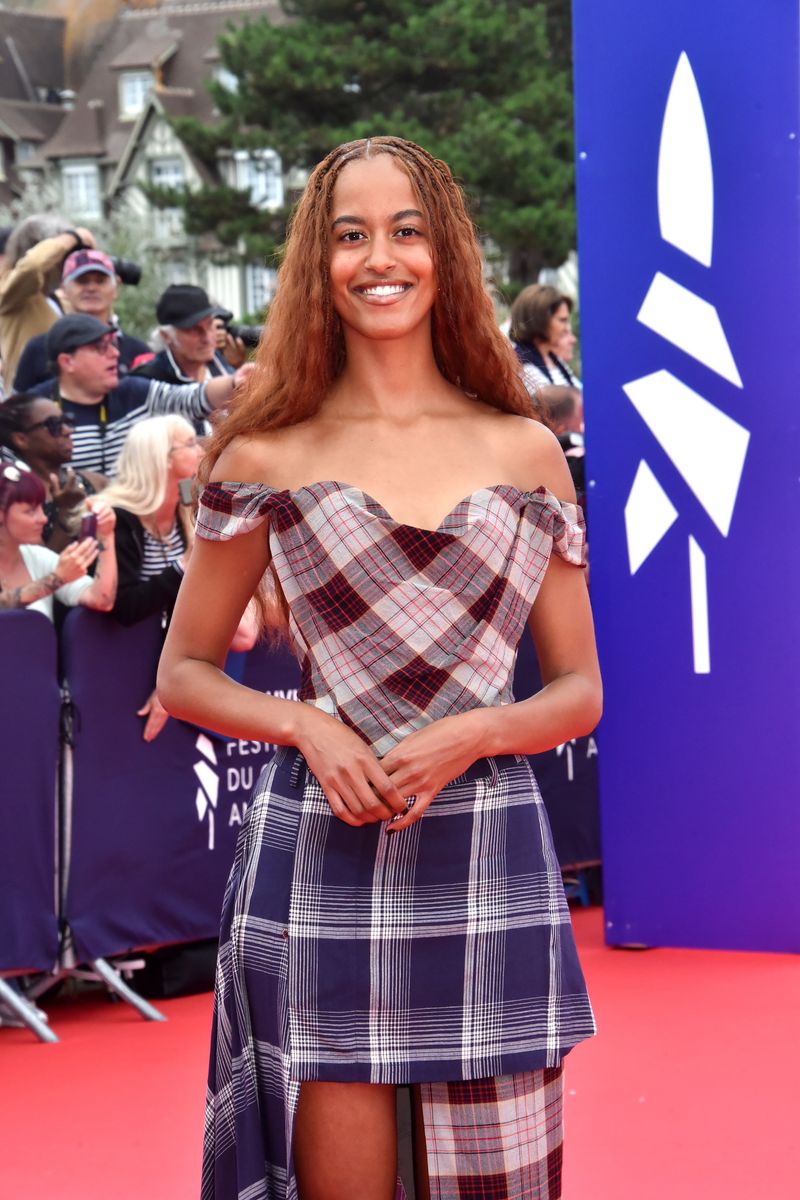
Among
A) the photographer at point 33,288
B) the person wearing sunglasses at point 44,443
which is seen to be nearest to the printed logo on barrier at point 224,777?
the person wearing sunglasses at point 44,443

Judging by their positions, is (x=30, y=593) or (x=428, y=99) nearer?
(x=30, y=593)

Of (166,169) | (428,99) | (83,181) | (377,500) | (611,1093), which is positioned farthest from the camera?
(83,181)

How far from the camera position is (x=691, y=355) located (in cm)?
521

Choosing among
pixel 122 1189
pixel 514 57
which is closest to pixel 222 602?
pixel 122 1189

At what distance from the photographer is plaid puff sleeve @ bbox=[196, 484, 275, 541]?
88.0 inches

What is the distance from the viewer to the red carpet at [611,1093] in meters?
3.68

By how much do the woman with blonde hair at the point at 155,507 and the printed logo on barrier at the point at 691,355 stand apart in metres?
1.41

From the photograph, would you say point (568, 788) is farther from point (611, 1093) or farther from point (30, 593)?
point (30, 593)

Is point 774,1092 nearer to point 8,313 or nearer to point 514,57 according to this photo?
point 8,313

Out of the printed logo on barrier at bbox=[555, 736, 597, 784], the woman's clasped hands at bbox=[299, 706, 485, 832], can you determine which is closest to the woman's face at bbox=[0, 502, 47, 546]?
the printed logo on barrier at bbox=[555, 736, 597, 784]

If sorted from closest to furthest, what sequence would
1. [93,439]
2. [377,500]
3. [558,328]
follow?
[377,500]
[93,439]
[558,328]

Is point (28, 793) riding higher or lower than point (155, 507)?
lower

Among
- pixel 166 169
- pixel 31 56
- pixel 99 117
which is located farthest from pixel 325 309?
pixel 31 56

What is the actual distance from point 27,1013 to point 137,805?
674 millimetres
